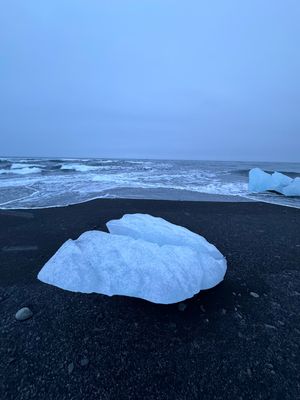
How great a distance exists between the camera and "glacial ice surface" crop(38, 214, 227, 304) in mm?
1771

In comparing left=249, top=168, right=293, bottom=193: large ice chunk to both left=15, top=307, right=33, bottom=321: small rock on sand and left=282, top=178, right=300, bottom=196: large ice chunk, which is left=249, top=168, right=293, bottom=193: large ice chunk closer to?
left=282, top=178, right=300, bottom=196: large ice chunk

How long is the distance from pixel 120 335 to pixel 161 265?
597 mm

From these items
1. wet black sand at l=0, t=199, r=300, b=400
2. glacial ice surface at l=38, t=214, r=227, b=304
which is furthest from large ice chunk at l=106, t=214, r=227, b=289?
wet black sand at l=0, t=199, r=300, b=400

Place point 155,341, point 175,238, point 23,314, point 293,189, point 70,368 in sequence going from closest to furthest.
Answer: point 70,368
point 155,341
point 23,314
point 175,238
point 293,189

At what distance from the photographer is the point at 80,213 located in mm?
5117

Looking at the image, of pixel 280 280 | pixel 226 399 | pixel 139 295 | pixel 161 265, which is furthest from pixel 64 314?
pixel 280 280

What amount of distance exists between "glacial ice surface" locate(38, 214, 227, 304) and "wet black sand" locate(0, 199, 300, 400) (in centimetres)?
22

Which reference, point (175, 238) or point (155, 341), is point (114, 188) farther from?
point (155, 341)

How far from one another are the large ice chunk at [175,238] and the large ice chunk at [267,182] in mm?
7898

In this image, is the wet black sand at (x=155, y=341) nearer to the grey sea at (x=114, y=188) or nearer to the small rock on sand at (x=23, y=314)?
the small rock on sand at (x=23, y=314)

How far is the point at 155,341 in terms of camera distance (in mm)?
1597

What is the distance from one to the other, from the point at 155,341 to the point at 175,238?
1.08 meters

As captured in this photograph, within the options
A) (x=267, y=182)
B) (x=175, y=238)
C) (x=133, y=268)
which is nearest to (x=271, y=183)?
(x=267, y=182)

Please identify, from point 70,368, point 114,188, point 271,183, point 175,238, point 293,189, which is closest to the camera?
point 70,368
